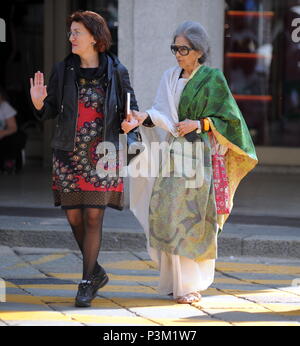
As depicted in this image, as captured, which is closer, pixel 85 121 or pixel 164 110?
pixel 85 121

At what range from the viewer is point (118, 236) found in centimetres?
959

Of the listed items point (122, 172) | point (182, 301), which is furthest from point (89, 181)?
point (182, 301)

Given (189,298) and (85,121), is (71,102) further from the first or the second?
(189,298)

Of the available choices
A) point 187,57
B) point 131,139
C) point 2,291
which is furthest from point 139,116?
point 2,291

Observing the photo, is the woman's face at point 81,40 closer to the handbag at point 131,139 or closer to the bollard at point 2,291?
the handbag at point 131,139

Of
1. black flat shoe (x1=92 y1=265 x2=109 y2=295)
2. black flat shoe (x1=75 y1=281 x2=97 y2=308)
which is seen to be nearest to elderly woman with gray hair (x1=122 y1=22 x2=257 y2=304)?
black flat shoe (x1=92 y1=265 x2=109 y2=295)

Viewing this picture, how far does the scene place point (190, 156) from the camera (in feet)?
23.7

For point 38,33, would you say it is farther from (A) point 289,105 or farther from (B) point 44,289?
(B) point 44,289

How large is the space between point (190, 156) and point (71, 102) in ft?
2.89

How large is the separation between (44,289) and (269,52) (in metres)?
8.53

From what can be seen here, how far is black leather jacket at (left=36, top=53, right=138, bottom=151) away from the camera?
7000 mm

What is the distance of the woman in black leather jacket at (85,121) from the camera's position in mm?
7020

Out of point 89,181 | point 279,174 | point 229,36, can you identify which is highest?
point 229,36

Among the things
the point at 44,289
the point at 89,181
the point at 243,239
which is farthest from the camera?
the point at 243,239
